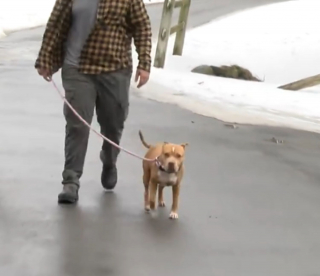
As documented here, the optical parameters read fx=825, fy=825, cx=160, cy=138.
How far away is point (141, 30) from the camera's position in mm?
6246

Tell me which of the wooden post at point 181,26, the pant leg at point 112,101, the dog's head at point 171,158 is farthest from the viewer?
the wooden post at point 181,26

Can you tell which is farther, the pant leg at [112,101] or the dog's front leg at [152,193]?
the pant leg at [112,101]

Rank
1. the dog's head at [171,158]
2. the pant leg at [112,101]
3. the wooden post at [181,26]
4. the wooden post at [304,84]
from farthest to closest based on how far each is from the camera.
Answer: the wooden post at [181,26], the wooden post at [304,84], the pant leg at [112,101], the dog's head at [171,158]

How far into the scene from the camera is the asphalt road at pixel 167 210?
5.21 metres

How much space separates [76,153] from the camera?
6332mm

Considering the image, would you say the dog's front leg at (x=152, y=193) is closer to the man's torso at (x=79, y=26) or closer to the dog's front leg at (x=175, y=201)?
the dog's front leg at (x=175, y=201)

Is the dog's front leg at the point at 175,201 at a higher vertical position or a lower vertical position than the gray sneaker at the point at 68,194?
higher

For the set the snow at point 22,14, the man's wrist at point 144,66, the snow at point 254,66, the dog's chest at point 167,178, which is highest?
the man's wrist at point 144,66

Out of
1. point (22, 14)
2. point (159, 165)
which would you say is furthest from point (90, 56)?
point (22, 14)

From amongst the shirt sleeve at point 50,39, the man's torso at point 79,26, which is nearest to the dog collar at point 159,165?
the man's torso at point 79,26

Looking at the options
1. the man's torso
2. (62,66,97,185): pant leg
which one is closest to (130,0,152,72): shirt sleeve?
the man's torso

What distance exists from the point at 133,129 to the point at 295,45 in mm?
14361

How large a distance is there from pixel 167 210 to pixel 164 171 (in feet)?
2.01

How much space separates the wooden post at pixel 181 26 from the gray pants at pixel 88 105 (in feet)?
41.7
